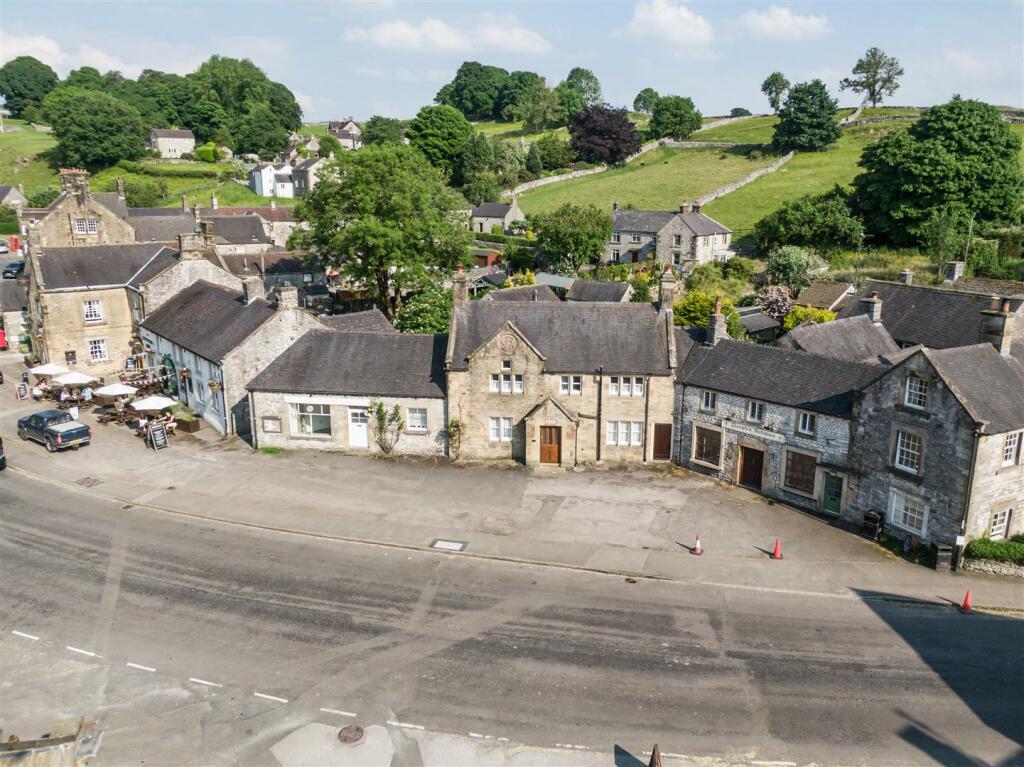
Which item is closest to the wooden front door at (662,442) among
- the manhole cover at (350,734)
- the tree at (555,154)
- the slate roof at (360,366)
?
the slate roof at (360,366)

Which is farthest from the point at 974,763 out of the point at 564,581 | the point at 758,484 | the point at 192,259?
the point at 192,259

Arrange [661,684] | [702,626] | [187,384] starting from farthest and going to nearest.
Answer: [187,384], [702,626], [661,684]

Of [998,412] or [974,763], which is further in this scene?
[998,412]

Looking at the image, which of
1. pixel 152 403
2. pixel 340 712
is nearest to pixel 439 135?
pixel 152 403

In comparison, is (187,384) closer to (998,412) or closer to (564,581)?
(564,581)

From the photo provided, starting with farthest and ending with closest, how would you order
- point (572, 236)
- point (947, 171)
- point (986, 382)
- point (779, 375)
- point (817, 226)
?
point (572, 236) < point (817, 226) < point (947, 171) < point (779, 375) < point (986, 382)

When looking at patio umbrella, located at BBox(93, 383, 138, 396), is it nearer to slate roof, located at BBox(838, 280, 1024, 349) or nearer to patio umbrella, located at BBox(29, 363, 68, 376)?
patio umbrella, located at BBox(29, 363, 68, 376)

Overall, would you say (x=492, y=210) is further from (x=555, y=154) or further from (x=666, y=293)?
(x=666, y=293)
